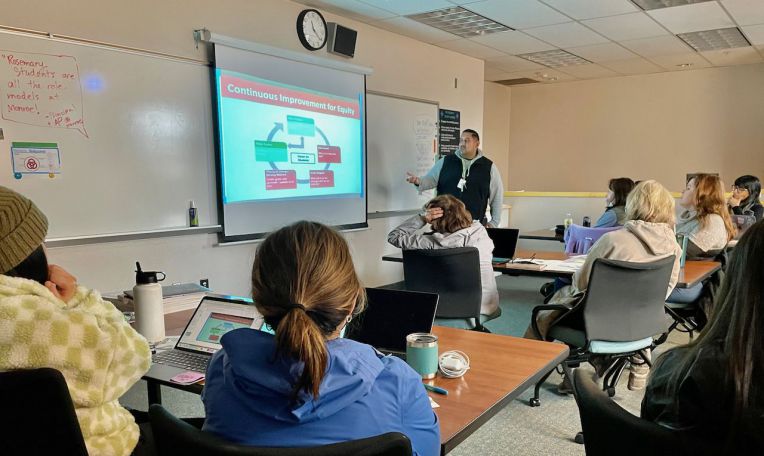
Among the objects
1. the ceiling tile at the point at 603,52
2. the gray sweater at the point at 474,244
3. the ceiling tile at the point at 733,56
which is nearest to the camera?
the gray sweater at the point at 474,244

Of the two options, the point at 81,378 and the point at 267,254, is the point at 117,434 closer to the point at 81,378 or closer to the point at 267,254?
the point at 81,378

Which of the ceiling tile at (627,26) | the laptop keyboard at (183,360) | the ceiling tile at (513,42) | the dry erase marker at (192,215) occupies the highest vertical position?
the ceiling tile at (627,26)

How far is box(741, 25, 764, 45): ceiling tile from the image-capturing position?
520 centimetres

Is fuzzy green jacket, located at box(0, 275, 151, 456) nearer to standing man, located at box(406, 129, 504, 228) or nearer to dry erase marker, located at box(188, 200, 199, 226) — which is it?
dry erase marker, located at box(188, 200, 199, 226)

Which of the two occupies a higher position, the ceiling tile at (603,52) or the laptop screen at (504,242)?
the ceiling tile at (603,52)

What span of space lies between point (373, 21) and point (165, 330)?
12.5 feet

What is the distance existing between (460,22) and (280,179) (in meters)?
2.28

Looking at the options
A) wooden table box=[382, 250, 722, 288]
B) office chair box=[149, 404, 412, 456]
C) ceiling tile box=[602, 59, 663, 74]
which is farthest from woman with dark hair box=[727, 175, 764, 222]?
office chair box=[149, 404, 412, 456]

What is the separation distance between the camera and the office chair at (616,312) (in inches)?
96.7

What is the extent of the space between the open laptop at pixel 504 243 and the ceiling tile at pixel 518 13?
2.03 metres

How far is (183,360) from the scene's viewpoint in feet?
5.34

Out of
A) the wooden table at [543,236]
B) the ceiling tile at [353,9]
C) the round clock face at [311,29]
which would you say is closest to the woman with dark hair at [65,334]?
the round clock face at [311,29]

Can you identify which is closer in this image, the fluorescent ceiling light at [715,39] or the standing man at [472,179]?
the standing man at [472,179]

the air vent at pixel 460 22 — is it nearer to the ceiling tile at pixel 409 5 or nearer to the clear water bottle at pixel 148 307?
the ceiling tile at pixel 409 5
